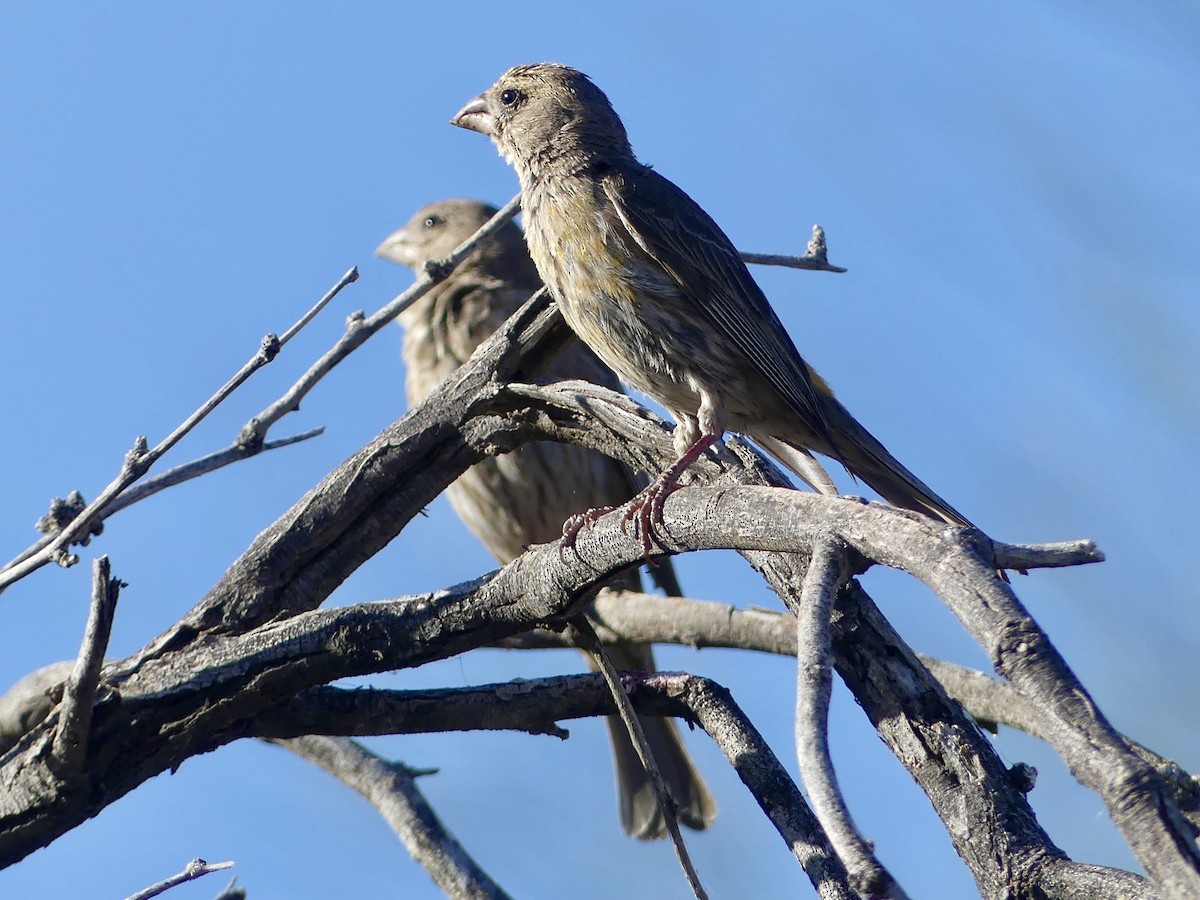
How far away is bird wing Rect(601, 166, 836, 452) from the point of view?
4.21 meters

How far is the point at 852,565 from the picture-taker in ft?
8.09

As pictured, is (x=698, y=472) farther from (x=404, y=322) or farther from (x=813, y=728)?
(x=404, y=322)

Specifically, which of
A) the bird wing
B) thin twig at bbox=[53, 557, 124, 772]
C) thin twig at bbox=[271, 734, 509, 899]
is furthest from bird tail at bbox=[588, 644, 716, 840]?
thin twig at bbox=[53, 557, 124, 772]

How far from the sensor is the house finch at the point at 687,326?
4.21 m

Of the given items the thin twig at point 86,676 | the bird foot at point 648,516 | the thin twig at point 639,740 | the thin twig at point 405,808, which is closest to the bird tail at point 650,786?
the thin twig at point 405,808

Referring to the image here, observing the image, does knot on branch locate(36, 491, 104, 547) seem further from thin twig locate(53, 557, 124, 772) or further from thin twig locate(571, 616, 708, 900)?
thin twig locate(571, 616, 708, 900)

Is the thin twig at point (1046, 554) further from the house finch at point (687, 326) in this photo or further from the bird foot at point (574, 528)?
the house finch at point (687, 326)

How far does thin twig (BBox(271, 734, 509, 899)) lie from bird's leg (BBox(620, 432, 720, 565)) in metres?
1.38

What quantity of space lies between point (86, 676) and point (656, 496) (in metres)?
1.33

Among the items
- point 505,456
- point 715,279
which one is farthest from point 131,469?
point 505,456

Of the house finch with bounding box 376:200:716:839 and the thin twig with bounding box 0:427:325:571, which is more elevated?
the house finch with bounding box 376:200:716:839

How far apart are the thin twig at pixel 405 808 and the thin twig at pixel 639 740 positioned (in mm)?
955

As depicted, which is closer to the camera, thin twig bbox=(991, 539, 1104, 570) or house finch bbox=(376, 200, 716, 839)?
thin twig bbox=(991, 539, 1104, 570)

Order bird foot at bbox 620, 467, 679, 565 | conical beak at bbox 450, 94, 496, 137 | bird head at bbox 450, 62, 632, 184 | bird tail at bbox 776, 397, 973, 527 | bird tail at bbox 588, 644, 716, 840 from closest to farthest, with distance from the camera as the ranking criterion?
bird foot at bbox 620, 467, 679, 565, bird tail at bbox 776, 397, 973, 527, bird head at bbox 450, 62, 632, 184, conical beak at bbox 450, 94, 496, 137, bird tail at bbox 588, 644, 716, 840
